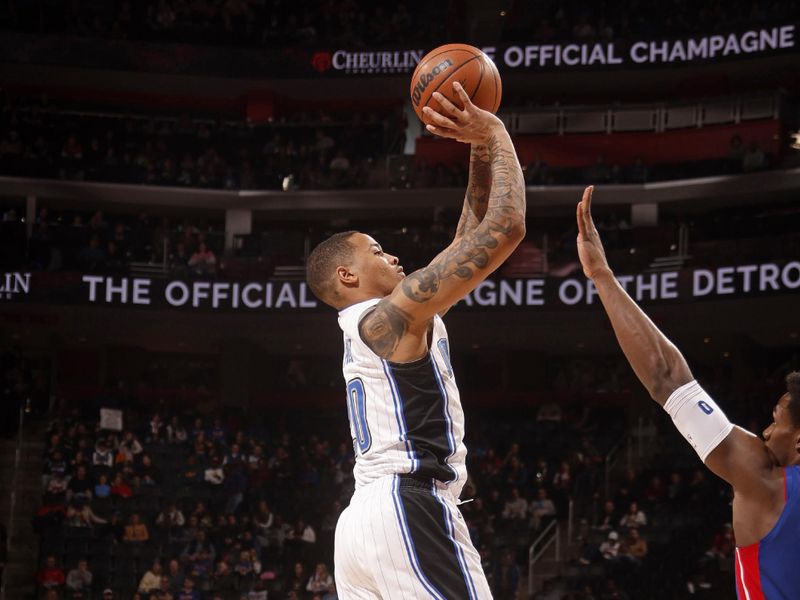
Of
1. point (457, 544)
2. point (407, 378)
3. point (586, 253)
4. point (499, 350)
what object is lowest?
point (457, 544)

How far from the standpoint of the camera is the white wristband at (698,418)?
14.0ft

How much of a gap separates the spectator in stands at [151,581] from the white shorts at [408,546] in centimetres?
1475

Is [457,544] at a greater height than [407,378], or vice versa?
[407,378]

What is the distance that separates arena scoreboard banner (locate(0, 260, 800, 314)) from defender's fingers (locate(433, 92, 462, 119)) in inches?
732

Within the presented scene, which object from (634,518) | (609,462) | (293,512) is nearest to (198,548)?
(293,512)

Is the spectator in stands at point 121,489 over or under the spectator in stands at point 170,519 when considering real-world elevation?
over

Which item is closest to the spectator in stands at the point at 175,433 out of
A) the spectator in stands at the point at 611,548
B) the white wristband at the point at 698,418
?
the spectator in stands at the point at 611,548

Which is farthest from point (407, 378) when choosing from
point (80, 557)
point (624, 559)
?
point (80, 557)

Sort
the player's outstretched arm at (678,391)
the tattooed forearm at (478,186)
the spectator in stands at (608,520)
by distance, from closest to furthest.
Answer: the player's outstretched arm at (678,391)
the tattooed forearm at (478,186)
the spectator in stands at (608,520)

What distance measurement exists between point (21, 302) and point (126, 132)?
6.46m

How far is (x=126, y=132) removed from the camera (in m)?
29.7

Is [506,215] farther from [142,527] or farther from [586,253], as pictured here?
[142,527]

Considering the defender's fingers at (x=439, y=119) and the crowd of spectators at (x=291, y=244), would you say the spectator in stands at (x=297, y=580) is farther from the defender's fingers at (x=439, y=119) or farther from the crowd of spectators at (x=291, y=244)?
the defender's fingers at (x=439, y=119)

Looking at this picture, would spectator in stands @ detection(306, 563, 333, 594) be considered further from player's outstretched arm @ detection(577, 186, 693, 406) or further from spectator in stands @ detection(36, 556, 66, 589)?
player's outstretched arm @ detection(577, 186, 693, 406)
